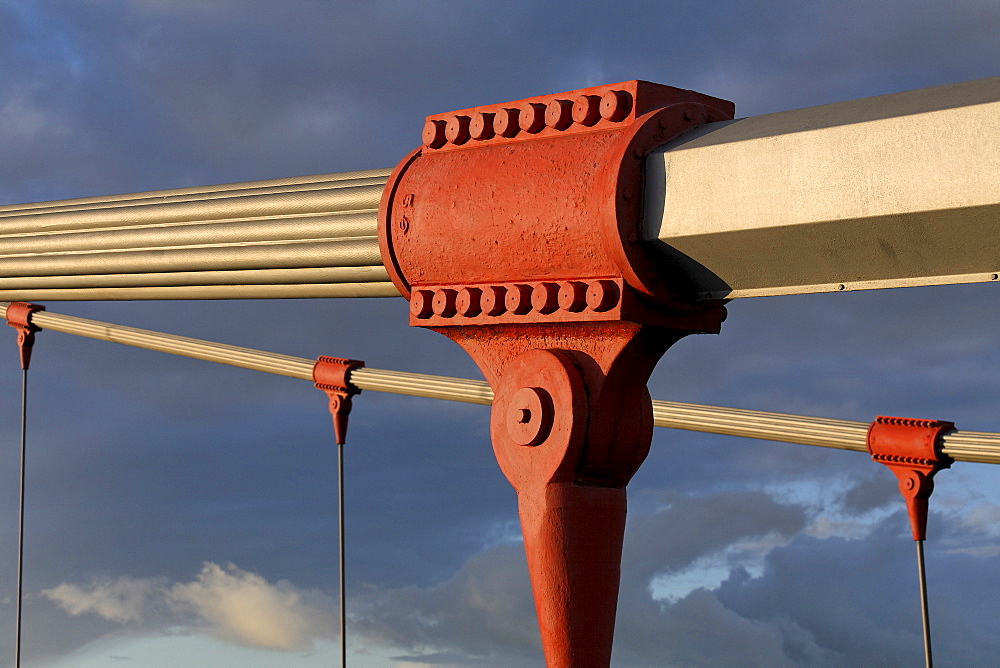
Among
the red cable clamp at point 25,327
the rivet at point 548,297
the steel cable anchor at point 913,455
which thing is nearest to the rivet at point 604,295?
the rivet at point 548,297

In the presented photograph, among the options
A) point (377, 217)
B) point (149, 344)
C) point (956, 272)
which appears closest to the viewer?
point (956, 272)

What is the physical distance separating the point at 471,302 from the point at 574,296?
310mm

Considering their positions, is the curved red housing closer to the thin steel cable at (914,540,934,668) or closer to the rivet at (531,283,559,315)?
the rivet at (531,283,559,315)

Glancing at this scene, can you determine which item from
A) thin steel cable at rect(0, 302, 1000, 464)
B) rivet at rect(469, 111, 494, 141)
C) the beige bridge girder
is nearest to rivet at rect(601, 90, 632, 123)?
the beige bridge girder

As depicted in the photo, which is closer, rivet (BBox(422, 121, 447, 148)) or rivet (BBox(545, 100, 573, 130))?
rivet (BBox(545, 100, 573, 130))

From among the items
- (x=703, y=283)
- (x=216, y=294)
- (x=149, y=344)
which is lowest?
(x=703, y=283)

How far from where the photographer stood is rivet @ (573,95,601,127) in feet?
8.54

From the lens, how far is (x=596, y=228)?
2.45 m

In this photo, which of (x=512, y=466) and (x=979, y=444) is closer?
(x=512, y=466)

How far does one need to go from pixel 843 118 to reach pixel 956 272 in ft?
1.25

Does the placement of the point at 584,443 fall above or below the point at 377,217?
below

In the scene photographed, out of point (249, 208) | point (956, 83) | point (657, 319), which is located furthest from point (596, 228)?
point (249, 208)

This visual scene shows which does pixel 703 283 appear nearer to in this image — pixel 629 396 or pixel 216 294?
pixel 629 396

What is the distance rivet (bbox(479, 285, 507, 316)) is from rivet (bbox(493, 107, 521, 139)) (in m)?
0.38
